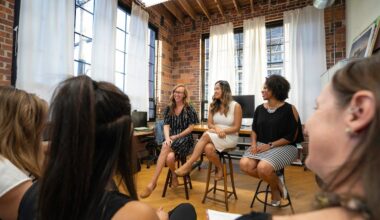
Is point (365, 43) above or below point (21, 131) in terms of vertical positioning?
above

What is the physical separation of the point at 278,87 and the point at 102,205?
6.62 ft

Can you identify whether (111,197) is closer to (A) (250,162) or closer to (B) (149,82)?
(A) (250,162)

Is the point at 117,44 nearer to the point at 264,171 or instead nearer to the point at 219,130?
the point at 219,130

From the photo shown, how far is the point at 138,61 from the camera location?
13.4 feet

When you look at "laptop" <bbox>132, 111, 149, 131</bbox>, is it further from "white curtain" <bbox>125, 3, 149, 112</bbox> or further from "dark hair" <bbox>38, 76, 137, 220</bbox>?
"dark hair" <bbox>38, 76, 137, 220</bbox>

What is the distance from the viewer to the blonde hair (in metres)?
0.90

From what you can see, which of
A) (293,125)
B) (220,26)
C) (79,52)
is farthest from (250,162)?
(220,26)

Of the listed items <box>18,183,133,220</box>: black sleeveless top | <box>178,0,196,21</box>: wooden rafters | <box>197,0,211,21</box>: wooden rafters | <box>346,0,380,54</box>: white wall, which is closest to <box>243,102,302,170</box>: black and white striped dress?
<box>346,0,380,54</box>: white wall

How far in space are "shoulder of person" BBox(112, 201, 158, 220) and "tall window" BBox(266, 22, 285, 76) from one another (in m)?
4.31

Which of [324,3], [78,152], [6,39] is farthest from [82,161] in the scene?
[324,3]

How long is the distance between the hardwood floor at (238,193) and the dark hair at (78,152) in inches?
64.9

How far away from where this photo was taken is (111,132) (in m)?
0.60

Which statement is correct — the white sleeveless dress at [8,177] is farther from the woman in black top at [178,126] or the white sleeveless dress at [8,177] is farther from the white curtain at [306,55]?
the white curtain at [306,55]

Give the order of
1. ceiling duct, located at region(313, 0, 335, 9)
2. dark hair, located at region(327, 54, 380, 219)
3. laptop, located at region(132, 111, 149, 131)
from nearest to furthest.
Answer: dark hair, located at region(327, 54, 380, 219)
ceiling duct, located at region(313, 0, 335, 9)
laptop, located at region(132, 111, 149, 131)
